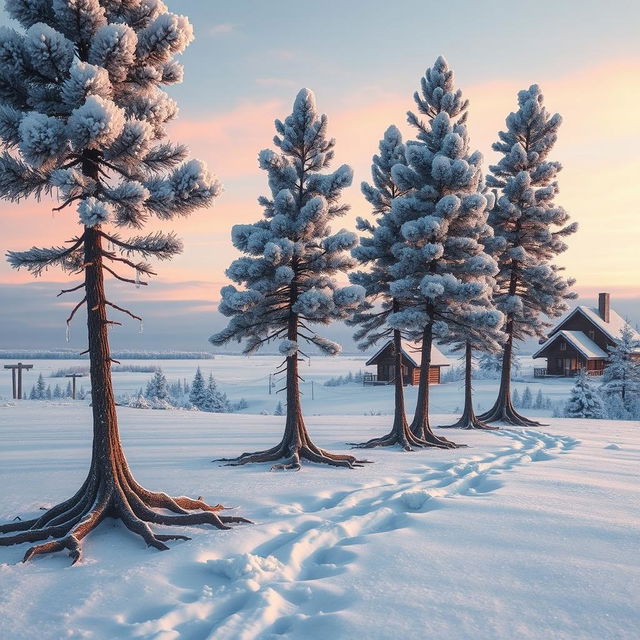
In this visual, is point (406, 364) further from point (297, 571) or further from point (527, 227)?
point (297, 571)

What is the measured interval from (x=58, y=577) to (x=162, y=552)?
3.94 feet

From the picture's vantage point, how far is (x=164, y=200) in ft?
26.9

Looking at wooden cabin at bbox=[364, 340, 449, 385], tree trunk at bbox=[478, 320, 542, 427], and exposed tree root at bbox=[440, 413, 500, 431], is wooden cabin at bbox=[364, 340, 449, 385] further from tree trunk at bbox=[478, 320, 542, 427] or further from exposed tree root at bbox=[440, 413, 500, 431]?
exposed tree root at bbox=[440, 413, 500, 431]

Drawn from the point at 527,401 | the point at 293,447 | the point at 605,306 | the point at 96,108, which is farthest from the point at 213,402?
the point at 96,108

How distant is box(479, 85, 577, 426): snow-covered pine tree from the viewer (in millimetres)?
24000

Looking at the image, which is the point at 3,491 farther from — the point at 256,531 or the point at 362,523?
the point at 362,523

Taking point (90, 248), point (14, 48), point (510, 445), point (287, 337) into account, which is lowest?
point (510, 445)

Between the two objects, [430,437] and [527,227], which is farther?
[527,227]

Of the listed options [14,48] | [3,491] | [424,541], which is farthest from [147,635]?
[14,48]

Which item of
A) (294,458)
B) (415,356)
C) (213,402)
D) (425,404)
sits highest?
(415,356)

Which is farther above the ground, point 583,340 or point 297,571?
point 583,340

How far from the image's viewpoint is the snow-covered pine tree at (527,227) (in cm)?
2400

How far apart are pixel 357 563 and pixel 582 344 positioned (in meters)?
49.4

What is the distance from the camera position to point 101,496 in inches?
308
